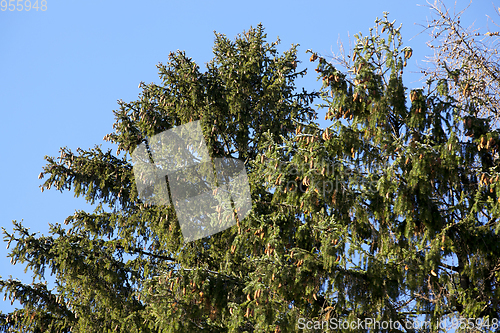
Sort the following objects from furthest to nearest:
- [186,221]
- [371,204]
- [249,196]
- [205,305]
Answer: [186,221]
[249,196]
[205,305]
[371,204]

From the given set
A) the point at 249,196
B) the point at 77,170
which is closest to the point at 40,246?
the point at 77,170

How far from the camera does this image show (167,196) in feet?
35.6

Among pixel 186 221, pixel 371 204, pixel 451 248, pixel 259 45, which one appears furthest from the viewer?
pixel 259 45

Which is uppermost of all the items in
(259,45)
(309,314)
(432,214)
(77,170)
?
(259,45)

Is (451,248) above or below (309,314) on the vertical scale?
above

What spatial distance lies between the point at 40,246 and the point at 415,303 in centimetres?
749

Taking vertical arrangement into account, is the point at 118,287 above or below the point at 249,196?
below

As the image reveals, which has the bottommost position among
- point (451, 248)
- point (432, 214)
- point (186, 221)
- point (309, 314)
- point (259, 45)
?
point (309, 314)

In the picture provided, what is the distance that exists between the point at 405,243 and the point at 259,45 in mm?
5401

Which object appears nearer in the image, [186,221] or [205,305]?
[205,305]

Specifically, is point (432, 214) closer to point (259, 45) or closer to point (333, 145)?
point (333, 145)

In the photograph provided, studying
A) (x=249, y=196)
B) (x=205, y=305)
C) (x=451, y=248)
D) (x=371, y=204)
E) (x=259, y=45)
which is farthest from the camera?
(x=259, y=45)

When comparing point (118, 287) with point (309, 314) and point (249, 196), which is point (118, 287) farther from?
point (309, 314)

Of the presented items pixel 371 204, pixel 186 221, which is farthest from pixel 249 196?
pixel 371 204
